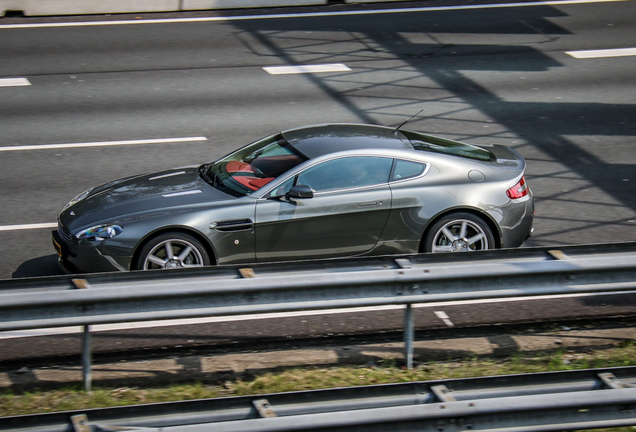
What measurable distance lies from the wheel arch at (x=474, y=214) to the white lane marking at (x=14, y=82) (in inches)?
353

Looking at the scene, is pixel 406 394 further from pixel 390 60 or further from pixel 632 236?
pixel 390 60

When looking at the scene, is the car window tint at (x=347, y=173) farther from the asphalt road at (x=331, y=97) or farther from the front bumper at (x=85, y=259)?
the front bumper at (x=85, y=259)

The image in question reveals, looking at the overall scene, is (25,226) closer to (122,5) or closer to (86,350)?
(86,350)

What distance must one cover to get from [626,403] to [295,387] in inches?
84.1

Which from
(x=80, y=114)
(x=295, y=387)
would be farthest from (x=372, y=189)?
(x=80, y=114)

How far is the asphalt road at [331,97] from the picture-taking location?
967 centimetres

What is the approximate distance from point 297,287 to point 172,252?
2.37 meters

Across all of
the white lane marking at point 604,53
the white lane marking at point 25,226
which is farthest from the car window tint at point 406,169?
the white lane marking at point 604,53

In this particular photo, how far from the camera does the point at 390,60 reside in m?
15.4

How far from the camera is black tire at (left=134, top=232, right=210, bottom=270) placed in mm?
7297

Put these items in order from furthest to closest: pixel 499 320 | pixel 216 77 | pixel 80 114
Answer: pixel 216 77 < pixel 80 114 < pixel 499 320

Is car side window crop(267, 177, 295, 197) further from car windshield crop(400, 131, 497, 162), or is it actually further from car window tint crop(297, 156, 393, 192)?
car windshield crop(400, 131, 497, 162)

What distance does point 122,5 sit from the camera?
18422mm

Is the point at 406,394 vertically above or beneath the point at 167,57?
beneath
